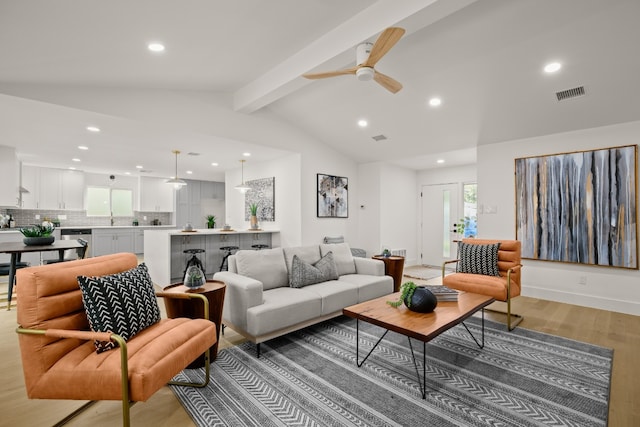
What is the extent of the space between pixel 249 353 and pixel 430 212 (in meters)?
6.11

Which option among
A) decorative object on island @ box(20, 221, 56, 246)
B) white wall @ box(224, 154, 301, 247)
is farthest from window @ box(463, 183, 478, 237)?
decorative object on island @ box(20, 221, 56, 246)

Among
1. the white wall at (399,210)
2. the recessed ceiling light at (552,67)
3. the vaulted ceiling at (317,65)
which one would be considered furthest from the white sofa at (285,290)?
the recessed ceiling light at (552,67)

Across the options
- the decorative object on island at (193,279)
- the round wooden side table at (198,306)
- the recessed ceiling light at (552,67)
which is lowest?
the round wooden side table at (198,306)

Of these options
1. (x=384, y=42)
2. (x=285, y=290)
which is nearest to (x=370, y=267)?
(x=285, y=290)

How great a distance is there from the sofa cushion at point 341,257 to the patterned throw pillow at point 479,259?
1.48m

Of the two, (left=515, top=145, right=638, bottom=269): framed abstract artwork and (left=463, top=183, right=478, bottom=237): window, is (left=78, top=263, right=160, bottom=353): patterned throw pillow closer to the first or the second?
(left=515, top=145, right=638, bottom=269): framed abstract artwork

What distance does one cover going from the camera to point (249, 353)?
2.75 metres

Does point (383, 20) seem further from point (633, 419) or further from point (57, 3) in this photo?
point (633, 419)

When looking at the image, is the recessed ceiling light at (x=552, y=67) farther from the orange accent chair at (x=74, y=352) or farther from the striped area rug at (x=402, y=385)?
the orange accent chair at (x=74, y=352)

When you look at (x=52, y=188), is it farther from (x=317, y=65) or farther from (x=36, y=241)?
(x=317, y=65)

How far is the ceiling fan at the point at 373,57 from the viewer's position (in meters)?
2.20

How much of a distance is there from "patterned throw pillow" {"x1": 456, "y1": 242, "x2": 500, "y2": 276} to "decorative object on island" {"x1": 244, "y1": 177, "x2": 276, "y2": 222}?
Result: 3897 millimetres

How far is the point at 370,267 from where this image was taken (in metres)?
4.20

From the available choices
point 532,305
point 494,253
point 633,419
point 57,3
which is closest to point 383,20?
point 57,3
